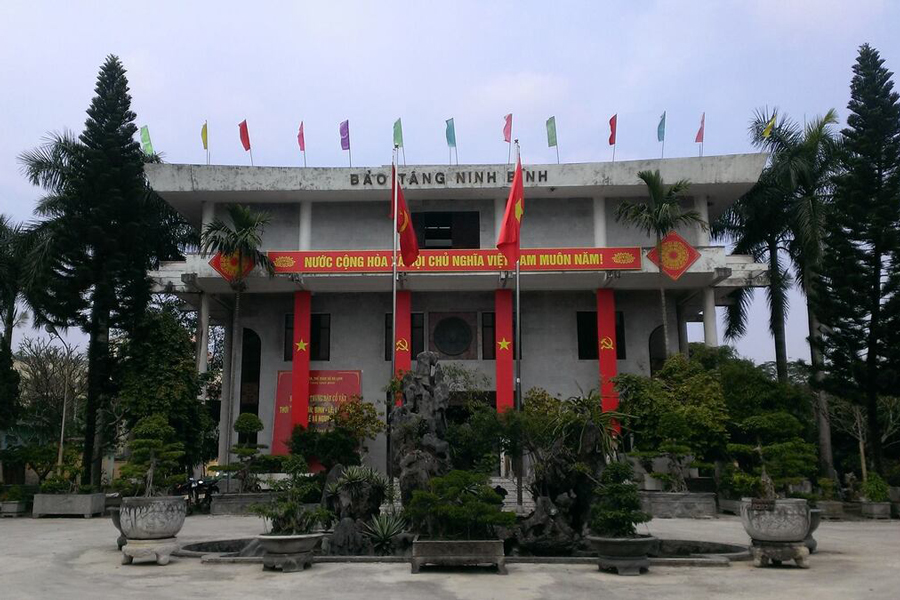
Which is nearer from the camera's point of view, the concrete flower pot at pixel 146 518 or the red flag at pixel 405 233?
the concrete flower pot at pixel 146 518

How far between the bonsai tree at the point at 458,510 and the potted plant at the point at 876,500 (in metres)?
12.6

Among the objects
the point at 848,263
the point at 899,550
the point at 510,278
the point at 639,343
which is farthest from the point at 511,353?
the point at 899,550

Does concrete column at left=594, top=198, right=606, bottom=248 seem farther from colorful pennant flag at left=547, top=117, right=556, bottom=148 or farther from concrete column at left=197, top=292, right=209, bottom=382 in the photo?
concrete column at left=197, top=292, right=209, bottom=382

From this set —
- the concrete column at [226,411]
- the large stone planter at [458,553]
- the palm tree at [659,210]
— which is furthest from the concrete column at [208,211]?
the large stone planter at [458,553]

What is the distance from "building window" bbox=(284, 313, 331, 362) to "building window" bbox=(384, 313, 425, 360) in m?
2.12

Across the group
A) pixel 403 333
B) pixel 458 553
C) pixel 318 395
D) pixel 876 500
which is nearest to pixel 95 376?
pixel 318 395

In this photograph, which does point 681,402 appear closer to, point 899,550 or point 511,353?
point 511,353

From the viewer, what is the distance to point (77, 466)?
21172 mm

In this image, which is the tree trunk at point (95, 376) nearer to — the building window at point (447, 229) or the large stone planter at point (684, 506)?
the building window at point (447, 229)

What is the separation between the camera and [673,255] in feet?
78.6

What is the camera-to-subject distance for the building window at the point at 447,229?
2823 centimetres

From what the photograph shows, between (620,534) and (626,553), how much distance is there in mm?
376

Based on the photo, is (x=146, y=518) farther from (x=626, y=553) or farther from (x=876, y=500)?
(x=876, y=500)

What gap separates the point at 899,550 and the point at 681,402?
28.9 feet
